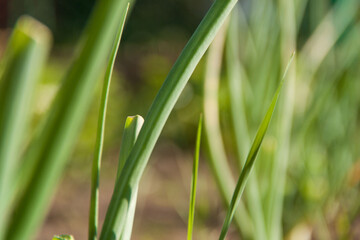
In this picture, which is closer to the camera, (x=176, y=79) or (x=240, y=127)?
(x=176, y=79)

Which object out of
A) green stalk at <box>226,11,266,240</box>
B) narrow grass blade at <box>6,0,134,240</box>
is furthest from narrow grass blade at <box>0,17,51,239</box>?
green stalk at <box>226,11,266,240</box>

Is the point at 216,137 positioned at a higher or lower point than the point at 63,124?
higher

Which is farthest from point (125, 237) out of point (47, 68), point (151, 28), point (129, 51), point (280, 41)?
point (151, 28)

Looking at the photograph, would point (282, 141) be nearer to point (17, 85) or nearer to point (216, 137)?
point (216, 137)

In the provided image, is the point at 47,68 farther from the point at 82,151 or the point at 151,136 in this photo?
the point at 151,136

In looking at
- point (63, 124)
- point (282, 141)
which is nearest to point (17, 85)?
point (63, 124)

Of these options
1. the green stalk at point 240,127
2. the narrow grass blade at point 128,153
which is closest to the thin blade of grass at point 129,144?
the narrow grass blade at point 128,153

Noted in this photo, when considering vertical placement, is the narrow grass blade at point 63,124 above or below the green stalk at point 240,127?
below

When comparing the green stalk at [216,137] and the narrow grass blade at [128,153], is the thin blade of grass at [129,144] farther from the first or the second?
the green stalk at [216,137]

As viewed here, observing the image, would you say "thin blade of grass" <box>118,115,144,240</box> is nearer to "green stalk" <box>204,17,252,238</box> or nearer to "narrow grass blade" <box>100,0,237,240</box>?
"narrow grass blade" <box>100,0,237,240</box>
